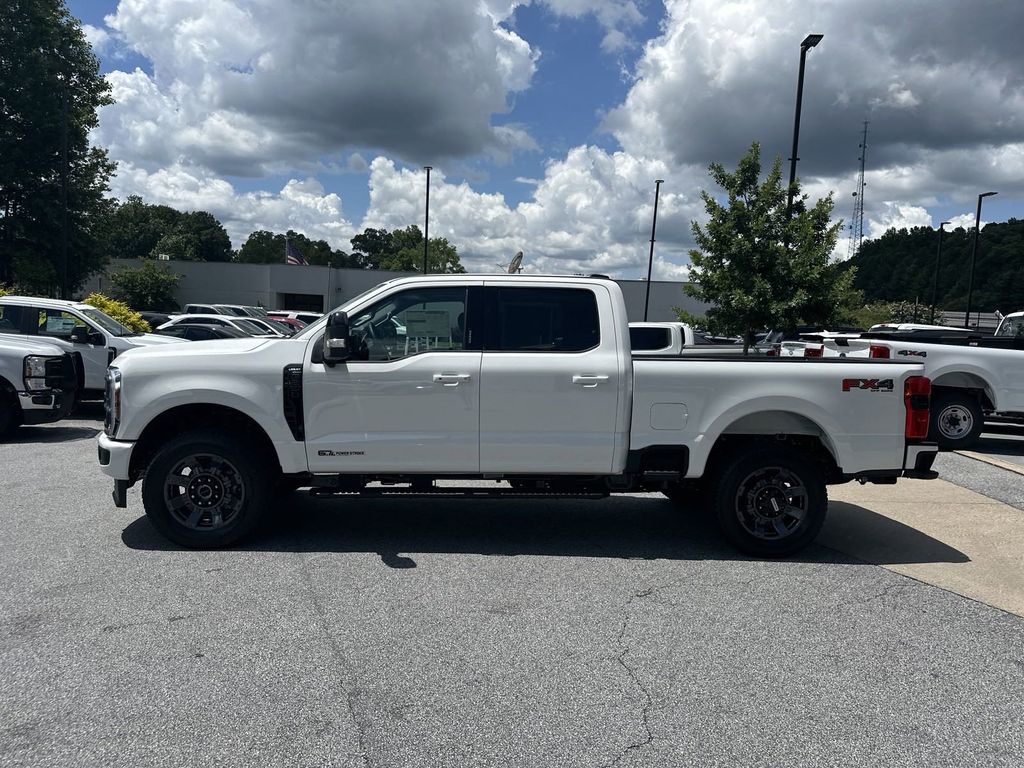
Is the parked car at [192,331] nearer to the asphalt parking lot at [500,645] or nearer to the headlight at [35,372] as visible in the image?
the headlight at [35,372]

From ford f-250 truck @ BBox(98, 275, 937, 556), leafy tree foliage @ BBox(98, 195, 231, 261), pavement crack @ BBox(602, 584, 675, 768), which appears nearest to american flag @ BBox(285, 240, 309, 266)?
ford f-250 truck @ BBox(98, 275, 937, 556)

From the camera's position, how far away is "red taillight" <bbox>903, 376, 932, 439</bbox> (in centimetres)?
569

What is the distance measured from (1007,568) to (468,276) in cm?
454

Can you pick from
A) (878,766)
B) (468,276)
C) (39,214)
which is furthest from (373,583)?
(39,214)

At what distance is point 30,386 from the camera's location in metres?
9.93

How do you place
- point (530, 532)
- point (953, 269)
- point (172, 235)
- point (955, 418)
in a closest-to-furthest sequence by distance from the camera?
point (530, 532)
point (955, 418)
point (953, 269)
point (172, 235)

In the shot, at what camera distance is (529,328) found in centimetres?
580

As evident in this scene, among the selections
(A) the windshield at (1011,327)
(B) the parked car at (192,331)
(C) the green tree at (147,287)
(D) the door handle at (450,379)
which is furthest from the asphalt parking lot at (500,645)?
(C) the green tree at (147,287)

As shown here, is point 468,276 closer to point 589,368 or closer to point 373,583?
point 589,368

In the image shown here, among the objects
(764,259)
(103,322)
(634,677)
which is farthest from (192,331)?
(634,677)

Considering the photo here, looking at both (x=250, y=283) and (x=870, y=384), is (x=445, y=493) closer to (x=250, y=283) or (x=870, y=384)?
(x=870, y=384)

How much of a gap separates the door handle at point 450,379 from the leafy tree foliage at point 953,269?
69304mm

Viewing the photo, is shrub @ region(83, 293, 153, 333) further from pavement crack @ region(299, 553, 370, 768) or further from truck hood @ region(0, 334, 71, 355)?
pavement crack @ region(299, 553, 370, 768)

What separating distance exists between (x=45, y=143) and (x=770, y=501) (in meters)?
29.9
